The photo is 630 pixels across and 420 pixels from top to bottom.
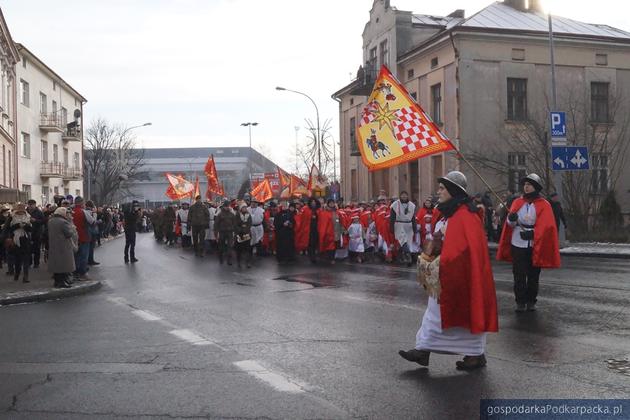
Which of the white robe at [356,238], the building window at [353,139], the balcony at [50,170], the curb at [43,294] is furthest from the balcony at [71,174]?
the curb at [43,294]

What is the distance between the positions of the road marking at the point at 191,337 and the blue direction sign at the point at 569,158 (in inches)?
582

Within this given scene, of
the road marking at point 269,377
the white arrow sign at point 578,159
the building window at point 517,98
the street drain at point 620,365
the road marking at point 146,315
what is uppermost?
the building window at point 517,98

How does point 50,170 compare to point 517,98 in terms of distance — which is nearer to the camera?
point 517,98

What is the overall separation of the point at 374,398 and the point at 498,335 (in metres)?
2.90

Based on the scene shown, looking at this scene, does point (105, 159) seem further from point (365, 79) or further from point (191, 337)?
point (191, 337)

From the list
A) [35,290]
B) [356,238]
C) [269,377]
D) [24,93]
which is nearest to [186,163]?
[24,93]

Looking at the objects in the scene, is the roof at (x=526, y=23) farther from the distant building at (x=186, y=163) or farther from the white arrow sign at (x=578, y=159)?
the distant building at (x=186, y=163)

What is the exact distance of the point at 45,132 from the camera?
4522 cm

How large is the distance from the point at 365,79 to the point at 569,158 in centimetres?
2093

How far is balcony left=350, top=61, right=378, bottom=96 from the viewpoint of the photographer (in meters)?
40.1

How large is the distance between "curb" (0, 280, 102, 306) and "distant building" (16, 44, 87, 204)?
24.8 m

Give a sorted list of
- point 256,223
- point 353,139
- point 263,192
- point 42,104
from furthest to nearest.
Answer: point 42,104, point 353,139, point 263,192, point 256,223

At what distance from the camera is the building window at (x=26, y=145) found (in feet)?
135

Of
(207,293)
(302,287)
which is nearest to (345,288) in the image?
(302,287)
